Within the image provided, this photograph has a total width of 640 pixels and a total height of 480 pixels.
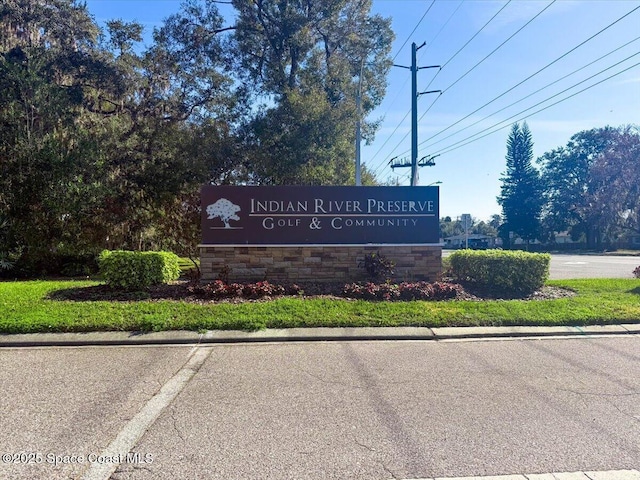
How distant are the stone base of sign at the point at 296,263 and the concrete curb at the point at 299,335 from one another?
10.7 feet

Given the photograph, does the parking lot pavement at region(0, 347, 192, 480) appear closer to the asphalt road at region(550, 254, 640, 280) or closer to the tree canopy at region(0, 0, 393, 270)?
the tree canopy at region(0, 0, 393, 270)

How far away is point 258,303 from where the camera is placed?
26.1 ft

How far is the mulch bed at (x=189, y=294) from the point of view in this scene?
A: 8383mm

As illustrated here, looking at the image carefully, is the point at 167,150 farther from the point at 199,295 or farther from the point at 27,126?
the point at 199,295

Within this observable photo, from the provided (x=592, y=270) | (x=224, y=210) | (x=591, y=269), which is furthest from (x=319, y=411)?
(x=591, y=269)

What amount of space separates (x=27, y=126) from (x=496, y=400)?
1464cm

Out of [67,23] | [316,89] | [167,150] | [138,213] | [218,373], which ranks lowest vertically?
[218,373]

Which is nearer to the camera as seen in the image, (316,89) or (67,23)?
(67,23)

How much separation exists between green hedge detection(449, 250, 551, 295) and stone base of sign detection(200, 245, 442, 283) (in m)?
1.07

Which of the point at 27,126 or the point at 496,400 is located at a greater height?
the point at 27,126

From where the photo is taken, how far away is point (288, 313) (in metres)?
7.26

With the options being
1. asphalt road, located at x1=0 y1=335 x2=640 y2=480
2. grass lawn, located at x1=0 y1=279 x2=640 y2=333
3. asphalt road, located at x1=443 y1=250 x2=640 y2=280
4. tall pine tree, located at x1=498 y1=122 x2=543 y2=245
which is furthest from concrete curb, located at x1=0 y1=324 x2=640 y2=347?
tall pine tree, located at x1=498 y1=122 x2=543 y2=245

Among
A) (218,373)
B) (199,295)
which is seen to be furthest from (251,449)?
(199,295)

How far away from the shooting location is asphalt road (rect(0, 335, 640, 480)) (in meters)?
2.94
